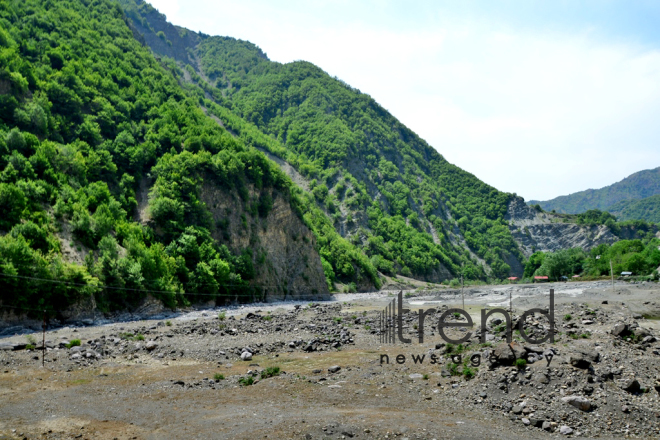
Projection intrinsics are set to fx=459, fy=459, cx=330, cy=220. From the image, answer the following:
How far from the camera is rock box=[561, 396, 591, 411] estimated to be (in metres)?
12.6

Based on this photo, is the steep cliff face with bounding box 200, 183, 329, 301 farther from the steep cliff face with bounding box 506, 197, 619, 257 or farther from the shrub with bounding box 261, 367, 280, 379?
the steep cliff face with bounding box 506, 197, 619, 257

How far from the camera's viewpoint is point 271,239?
232ft

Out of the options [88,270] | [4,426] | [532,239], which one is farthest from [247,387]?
[532,239]

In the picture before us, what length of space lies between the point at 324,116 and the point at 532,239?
305ft

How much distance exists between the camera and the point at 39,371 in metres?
19.6

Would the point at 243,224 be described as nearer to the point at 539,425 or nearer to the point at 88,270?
the point at 88,270

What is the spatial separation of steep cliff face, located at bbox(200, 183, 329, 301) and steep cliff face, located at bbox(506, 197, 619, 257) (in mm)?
115885

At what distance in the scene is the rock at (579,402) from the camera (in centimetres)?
1256

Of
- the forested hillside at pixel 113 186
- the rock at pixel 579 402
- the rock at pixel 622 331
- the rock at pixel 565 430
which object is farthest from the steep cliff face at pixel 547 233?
the rock at pixel 565 430

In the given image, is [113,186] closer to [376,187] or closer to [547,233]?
[376,187]

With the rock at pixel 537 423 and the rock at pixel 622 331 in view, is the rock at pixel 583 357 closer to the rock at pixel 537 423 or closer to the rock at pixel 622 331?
the rock at pixel 537 423

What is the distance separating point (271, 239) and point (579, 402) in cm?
6027

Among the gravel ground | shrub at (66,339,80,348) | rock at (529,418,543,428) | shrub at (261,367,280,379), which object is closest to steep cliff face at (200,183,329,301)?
shrub at (66,339,80,348)

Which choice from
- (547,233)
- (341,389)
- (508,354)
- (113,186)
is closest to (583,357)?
(508,354)
